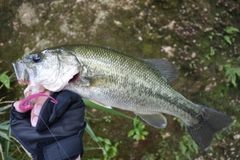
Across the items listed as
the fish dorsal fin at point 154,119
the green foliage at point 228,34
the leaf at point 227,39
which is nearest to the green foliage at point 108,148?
the fish dorsal fin at point 154,119

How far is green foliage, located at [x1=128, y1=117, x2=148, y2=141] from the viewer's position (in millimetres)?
3447

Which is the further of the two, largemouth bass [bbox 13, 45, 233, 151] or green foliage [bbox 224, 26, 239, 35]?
green foliage [bbox 224, 26, 239, 35]

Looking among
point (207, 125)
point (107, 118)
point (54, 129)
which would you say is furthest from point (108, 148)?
point (54, 129)

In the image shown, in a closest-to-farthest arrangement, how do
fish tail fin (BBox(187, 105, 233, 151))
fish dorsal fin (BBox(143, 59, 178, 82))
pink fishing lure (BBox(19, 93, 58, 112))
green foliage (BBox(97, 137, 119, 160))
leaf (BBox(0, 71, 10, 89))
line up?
pink fishing lure (BBox(19, 93, 58, 112))
fish dorsal fin (BBox(143, 59, 178, 82))
fish tail fin (BBox(187, 105, 233, 151))
leaf (BBox(0, 71, 10, 89))
green foliage (BBox(97, 137, 119, 160))

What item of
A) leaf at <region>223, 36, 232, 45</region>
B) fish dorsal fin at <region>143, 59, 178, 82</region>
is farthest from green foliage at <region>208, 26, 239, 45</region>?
fish dorsal fin at <region>143, 59, 178, 82</region>

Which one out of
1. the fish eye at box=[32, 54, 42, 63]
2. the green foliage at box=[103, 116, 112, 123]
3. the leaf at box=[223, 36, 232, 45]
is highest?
the fish eye at box=[32, 54, 42, 63]

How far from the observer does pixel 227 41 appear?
3.76 meters

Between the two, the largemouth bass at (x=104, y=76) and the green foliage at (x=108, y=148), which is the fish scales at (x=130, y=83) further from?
the green foliage at (x=108, y=148)

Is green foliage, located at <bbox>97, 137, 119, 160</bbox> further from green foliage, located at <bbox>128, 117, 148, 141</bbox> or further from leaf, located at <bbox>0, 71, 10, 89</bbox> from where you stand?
leaf, located at <bbox>0, 71, 10, 89</bbox>

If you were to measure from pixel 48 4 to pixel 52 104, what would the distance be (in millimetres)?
2013

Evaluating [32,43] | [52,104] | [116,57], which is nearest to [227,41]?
[116,57]

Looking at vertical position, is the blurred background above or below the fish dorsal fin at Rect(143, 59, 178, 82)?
below

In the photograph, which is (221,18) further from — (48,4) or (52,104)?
(52,104)

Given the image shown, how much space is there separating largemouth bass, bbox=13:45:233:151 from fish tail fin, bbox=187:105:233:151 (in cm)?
27
